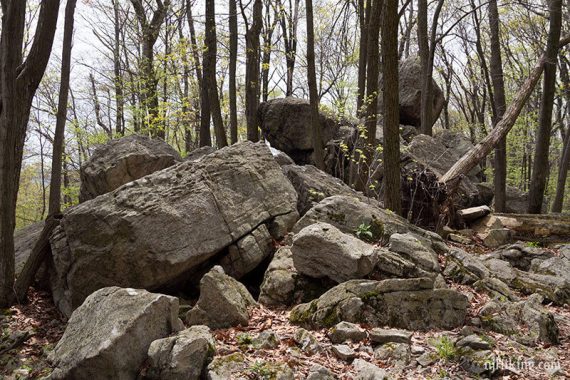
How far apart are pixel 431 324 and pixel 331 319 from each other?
120 cm

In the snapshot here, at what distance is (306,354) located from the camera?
14.9 feet

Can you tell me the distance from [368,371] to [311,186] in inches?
194

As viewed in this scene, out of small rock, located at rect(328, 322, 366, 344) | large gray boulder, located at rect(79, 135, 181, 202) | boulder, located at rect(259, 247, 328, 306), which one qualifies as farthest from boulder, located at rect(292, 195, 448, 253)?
large gray boulder, located at rect(79, 135, 181, 202)

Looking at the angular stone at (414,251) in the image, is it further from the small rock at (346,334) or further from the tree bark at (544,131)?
the tree bark at (544,131)

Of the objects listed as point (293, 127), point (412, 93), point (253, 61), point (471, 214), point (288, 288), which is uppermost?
point (253, 61)

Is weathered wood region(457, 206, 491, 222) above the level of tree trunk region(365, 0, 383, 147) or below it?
below

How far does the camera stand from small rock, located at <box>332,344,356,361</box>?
4426 millimetres

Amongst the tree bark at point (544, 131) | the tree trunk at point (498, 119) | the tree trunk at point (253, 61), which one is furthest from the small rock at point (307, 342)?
the tree trunk at point (498, 119)

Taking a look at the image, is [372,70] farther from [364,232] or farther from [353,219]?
[364,232]

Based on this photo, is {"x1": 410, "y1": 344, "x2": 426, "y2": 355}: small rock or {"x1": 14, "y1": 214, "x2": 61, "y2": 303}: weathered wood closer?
{"x1": 410, "y1": 344, "x2": 426, "y2": 355}: small rock

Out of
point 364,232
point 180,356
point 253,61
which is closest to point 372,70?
point 253,61

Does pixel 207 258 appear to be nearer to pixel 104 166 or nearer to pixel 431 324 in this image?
pixel 431 324

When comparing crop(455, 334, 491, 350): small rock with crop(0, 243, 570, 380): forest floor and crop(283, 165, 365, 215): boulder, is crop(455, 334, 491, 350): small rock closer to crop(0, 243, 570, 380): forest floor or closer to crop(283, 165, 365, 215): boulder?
crop(0, 243, 570, 380): forest floor

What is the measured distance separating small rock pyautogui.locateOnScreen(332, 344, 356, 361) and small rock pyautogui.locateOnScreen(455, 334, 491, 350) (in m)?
1.12
